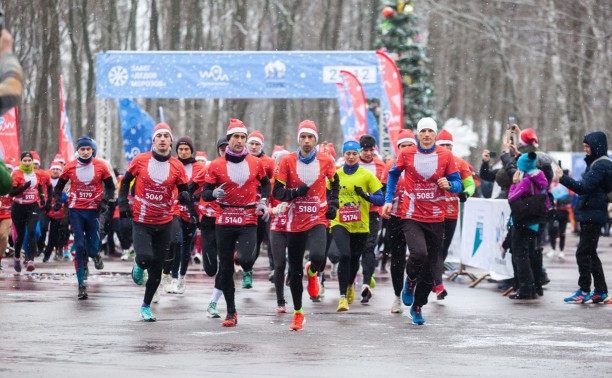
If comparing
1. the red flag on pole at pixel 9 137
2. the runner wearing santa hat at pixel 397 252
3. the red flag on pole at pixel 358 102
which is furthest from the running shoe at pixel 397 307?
the red flag on pole at pixel 9 137

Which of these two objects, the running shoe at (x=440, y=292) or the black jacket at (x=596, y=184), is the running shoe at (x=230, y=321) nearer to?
the running shoe at (x=440, y=292)

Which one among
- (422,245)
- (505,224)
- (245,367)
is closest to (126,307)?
(422,245)

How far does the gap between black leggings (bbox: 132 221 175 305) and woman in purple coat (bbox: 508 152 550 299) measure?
499 cm

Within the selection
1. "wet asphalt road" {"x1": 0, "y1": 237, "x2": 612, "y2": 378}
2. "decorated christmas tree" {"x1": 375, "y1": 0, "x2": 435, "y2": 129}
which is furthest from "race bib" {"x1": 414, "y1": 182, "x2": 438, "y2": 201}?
"decorated christmas tree" {"x1": 375, "y1": 0, "x2": 435, "y2": 129}

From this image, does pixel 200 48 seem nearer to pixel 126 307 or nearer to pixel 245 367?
pixel 126 307

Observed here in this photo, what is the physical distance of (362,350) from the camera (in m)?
10.7

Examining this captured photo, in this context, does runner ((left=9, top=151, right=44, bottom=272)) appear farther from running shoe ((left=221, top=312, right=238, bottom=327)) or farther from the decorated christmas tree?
the decorated christmas tree

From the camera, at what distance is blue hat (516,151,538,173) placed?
15789 mm

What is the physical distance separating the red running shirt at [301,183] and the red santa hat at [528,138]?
3.83 meters

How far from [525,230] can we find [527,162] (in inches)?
36.3

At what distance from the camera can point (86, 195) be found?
15.9m

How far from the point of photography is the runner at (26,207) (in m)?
21.1

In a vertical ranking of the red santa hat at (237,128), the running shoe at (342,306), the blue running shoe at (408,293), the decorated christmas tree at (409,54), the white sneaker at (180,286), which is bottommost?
the white sneaker at (180,286)

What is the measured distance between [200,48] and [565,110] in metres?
14.7
